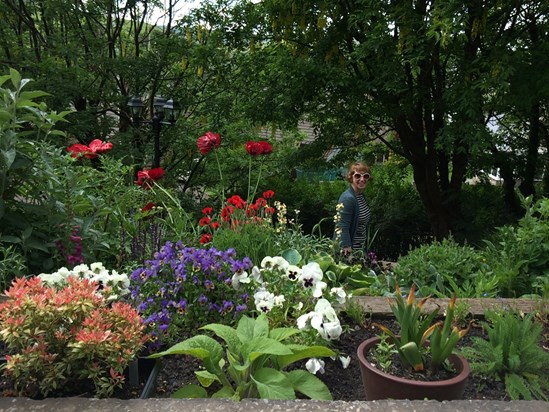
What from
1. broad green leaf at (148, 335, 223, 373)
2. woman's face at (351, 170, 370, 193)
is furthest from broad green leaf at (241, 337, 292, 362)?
woman's face at (351, 170, 370, 193)

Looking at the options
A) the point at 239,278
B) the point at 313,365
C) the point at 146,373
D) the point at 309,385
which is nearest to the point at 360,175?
the point at 239,278

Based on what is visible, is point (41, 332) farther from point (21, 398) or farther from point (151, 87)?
point (151, 87)

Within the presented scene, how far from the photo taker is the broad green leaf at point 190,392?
1.86 m

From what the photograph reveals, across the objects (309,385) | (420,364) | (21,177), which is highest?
(21,177)

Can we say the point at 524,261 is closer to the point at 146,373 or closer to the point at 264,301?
the point at 264,301

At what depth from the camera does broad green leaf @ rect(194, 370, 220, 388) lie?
6.14 feet

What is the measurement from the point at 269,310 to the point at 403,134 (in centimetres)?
602

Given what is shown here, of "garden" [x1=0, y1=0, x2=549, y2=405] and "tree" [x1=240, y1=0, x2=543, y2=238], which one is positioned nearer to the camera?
"garden" [x1=0, y1=0, x2=549, y2=405]

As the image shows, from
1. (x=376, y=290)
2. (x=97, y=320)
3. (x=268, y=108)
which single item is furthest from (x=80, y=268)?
(x=268, y=108)

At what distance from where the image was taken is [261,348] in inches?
71.4

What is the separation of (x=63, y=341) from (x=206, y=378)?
552 millimetres

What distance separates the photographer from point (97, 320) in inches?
67.7

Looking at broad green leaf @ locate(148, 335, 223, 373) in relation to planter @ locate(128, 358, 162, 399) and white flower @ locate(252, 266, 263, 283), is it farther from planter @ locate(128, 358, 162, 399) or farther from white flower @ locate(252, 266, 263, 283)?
white flower @ locate(252, 266, 263, 283)

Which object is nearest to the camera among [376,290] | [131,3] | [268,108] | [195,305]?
[195,305]
